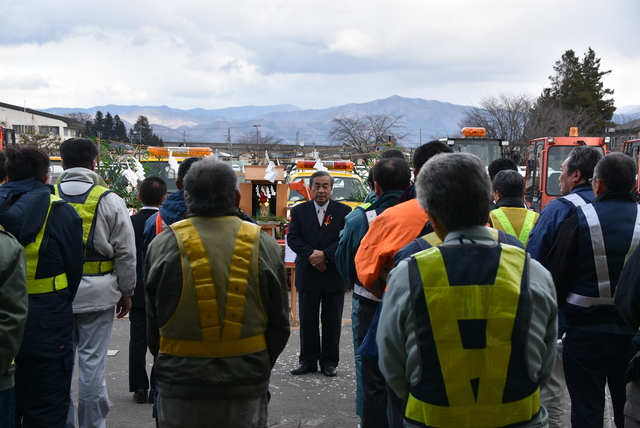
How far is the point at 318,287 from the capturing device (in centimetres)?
612

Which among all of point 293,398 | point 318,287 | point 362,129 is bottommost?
point 293,398

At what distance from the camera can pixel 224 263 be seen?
9.20 feet

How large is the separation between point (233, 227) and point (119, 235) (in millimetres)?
1769

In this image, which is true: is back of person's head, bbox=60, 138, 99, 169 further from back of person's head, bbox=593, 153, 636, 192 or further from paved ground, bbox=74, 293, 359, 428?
back of person's head, bbox=593, 153, 636, 192

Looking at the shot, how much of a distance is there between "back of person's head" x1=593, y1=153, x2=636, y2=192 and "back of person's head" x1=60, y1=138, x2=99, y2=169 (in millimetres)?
3483

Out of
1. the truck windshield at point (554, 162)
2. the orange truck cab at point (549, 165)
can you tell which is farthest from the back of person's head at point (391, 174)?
the truck windshield at point (554, 162)

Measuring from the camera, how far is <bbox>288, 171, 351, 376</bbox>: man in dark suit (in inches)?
238

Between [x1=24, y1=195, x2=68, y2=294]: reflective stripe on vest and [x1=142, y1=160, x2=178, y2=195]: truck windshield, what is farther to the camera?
[x1=142, y1=160, x2=178, y2=195]: truck windshield

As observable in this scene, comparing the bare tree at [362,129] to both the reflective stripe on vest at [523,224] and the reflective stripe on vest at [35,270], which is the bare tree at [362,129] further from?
the reflective stripe on vest at [35,270]

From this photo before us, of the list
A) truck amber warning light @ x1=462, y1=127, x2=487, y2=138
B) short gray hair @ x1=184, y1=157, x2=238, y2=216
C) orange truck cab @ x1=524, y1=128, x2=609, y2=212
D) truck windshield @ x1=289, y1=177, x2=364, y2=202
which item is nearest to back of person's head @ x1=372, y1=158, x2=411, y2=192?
short gray hair @ x1=184, y1=157, x2=238, y2=216

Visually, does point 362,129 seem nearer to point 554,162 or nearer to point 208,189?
point 554,162

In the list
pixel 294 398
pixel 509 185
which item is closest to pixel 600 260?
pixel 509 185

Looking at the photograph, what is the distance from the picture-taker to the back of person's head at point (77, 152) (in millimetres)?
4324

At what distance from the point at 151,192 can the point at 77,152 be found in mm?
1345
